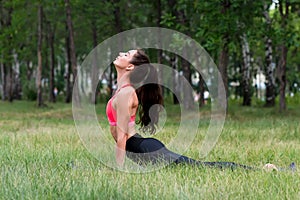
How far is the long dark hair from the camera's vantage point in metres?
6.03

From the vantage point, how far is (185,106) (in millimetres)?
20578

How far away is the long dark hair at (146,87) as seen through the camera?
6.03 metres

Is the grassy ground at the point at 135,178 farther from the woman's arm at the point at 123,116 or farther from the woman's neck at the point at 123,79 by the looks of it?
the woman's neck at the point at 123,79

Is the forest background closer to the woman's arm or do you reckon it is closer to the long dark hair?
the long dark hair

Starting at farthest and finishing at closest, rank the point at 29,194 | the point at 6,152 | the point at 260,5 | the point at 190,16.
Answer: the point at 190,16 → the point at 260,5 → the point at 6,152 → the point at 29,194

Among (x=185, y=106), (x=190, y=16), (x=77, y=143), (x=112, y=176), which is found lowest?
(x=185, y=106)

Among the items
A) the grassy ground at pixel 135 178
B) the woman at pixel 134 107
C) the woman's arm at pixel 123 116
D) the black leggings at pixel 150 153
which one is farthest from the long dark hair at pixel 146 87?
the grassy ground at pixel 135 178

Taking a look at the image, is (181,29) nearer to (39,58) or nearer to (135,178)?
(39,58)

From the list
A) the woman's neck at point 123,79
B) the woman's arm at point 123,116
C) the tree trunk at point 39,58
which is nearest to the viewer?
the woman's arm at point 123,116

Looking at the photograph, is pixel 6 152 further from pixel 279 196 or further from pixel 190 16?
pixel 190 16

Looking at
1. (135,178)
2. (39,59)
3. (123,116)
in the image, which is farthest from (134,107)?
(39,59)

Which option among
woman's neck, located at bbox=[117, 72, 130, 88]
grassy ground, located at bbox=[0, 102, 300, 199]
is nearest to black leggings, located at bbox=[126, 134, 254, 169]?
grassy ground, located at bbox=[0, 102, 300, 199]

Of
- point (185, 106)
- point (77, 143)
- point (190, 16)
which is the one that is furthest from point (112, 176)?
point (190, 16)

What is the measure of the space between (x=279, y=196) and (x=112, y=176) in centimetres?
174
